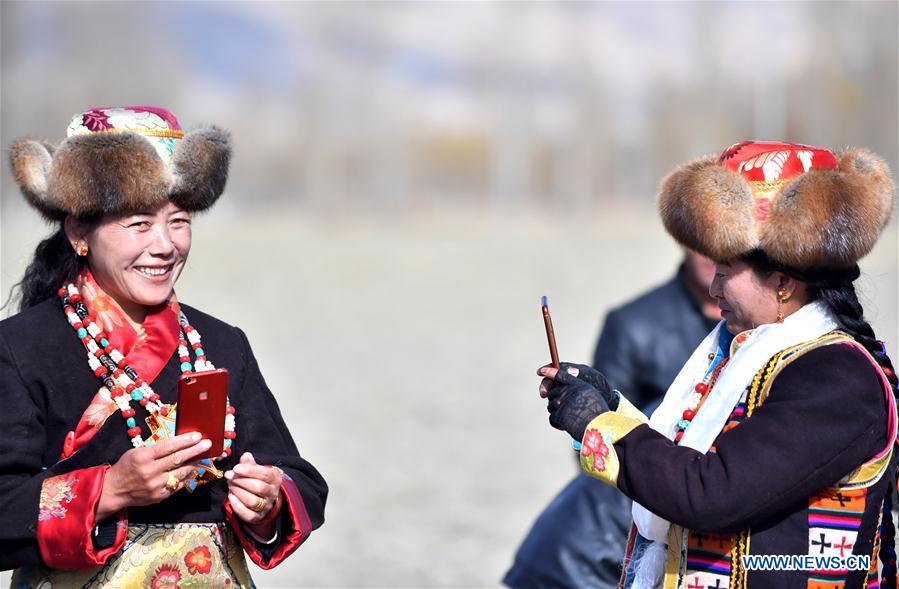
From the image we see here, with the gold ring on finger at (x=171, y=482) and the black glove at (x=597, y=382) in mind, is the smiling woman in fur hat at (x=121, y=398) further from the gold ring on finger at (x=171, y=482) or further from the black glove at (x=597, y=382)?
the black glove at (x=597, y=382)

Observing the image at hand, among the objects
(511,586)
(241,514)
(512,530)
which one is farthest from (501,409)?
(241,514)

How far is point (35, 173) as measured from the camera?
2812 mm

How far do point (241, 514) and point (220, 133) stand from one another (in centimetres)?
99

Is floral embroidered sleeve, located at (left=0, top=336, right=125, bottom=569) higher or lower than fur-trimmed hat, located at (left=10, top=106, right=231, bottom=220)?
lower

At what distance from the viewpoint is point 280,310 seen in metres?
15.7

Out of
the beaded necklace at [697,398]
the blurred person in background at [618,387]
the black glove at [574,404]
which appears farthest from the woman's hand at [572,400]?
the blurred person in background at [618,387]

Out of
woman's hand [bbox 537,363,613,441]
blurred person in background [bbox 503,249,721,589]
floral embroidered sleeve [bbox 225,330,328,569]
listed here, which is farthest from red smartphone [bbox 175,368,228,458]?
blurred person in background [bbox 503,249,721,589]

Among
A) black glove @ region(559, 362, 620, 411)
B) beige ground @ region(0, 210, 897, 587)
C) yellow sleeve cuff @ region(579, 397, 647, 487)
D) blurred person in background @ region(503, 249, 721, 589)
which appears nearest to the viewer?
yellow sleeve cuff @ region(579, 397, 647, 487)

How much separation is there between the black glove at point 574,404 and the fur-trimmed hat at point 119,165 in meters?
1.01

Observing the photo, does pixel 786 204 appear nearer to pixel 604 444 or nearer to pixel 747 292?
pixel 747 292

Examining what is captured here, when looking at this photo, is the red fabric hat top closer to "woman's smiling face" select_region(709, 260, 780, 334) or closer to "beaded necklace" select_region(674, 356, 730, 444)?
"woman's smiling face" select_region(709, 260, 780, 334)

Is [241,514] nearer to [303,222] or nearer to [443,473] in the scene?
[443,473]

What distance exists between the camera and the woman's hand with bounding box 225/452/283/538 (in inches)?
104

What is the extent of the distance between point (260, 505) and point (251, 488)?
61mm
